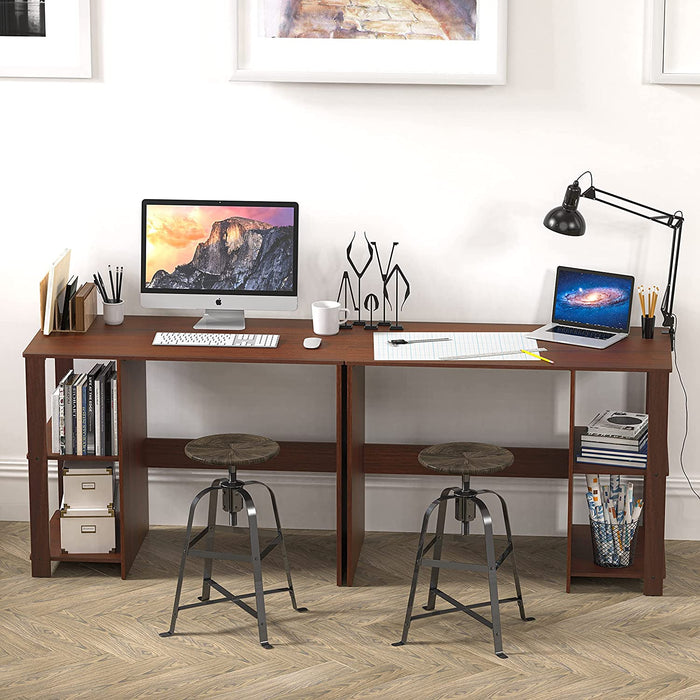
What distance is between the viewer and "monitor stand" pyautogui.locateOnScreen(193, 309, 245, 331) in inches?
143

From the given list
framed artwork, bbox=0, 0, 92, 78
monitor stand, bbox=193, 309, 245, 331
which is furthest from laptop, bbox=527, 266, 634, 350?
framed artwork, bbox=0, 0, 92, 78

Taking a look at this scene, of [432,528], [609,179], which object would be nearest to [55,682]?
[432,528]

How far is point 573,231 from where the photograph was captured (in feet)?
11.3

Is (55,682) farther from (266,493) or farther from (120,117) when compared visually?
(120,117)

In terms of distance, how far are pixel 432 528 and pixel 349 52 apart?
1747mm

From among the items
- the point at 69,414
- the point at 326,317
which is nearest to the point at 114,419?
the point at 69,414

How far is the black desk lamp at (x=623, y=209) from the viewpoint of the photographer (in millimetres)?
3451

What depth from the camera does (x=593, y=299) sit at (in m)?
3.64

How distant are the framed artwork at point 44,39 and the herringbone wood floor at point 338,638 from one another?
1.70 meters

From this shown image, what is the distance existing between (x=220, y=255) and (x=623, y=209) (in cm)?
137

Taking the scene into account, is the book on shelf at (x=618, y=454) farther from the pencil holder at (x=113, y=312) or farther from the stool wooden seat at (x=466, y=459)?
the pencil holder at (x=113, y=312)

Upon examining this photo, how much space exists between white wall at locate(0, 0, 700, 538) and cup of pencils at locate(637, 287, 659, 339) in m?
0.07

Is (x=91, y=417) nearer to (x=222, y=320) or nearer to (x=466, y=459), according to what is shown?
(x=222, y=320)

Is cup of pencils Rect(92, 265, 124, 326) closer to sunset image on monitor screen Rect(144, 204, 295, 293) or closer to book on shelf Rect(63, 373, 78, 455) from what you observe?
sunset image on monitor screen Rect(144, 204, 295, 293)
